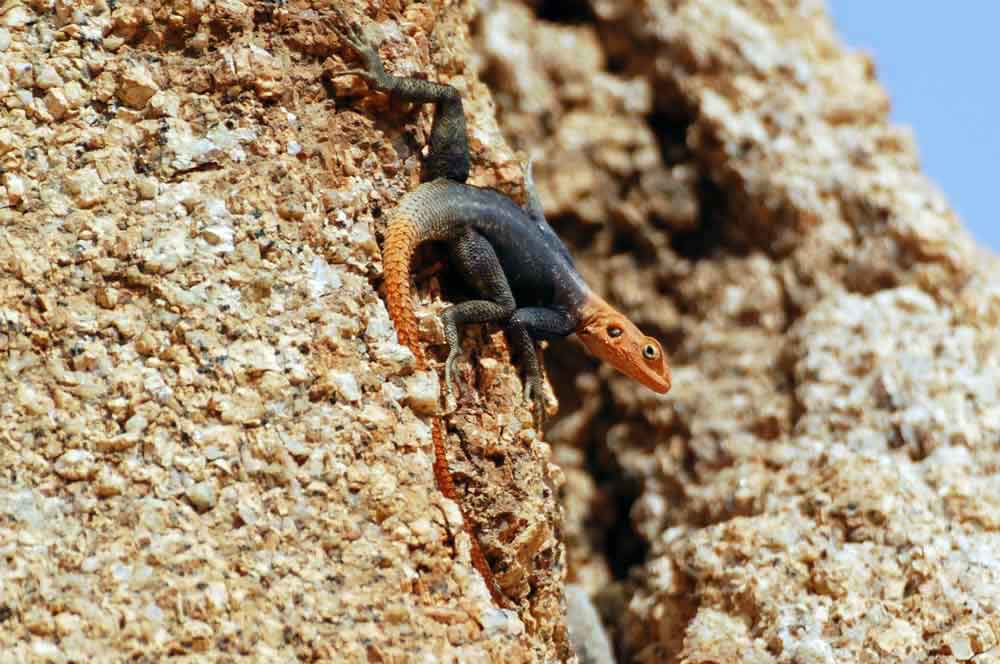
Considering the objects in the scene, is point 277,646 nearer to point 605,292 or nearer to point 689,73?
point 605,292

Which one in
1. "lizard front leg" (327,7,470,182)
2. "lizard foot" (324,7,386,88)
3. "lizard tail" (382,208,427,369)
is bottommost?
"lizard tail" (382,208,427,369)

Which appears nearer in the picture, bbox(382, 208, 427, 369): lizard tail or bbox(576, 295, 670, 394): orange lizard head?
bbox(382, 208, 427, 369): lizard tail

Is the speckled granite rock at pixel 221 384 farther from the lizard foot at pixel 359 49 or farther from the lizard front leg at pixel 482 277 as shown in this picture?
the lizard front leg at pixel 482 277

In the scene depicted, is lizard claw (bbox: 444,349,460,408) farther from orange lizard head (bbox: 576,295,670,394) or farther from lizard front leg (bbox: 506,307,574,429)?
orange lizard head (bbox: 576,295,670,394)

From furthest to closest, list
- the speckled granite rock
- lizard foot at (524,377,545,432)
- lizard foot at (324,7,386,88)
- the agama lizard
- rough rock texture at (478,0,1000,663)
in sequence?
rough rock texture at (478,0,1000,663) < lizard foot at (524,377,545,432) < lizard foot at (324,7,386,88) < the agama lizard < the speckled granite rock

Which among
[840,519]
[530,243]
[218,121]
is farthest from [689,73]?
[218,121]

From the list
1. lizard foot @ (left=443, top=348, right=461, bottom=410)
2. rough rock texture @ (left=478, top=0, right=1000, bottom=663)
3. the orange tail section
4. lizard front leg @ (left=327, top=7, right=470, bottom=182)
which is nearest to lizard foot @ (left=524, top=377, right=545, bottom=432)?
lizard foot @ (left=443, top=348, right=461, bottom=410)

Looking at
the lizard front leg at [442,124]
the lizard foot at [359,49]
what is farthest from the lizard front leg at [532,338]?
the lizard foot at [359,49]

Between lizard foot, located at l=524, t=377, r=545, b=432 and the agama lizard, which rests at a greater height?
the agama lizard

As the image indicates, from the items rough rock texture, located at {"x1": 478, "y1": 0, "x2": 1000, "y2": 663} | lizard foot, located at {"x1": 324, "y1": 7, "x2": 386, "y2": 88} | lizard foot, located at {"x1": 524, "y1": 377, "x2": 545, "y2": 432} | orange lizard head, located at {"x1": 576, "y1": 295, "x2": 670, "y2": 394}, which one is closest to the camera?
lizard foot, located at {"x1": 324, "y1": 7, "x2": 386, "y2": 88}
